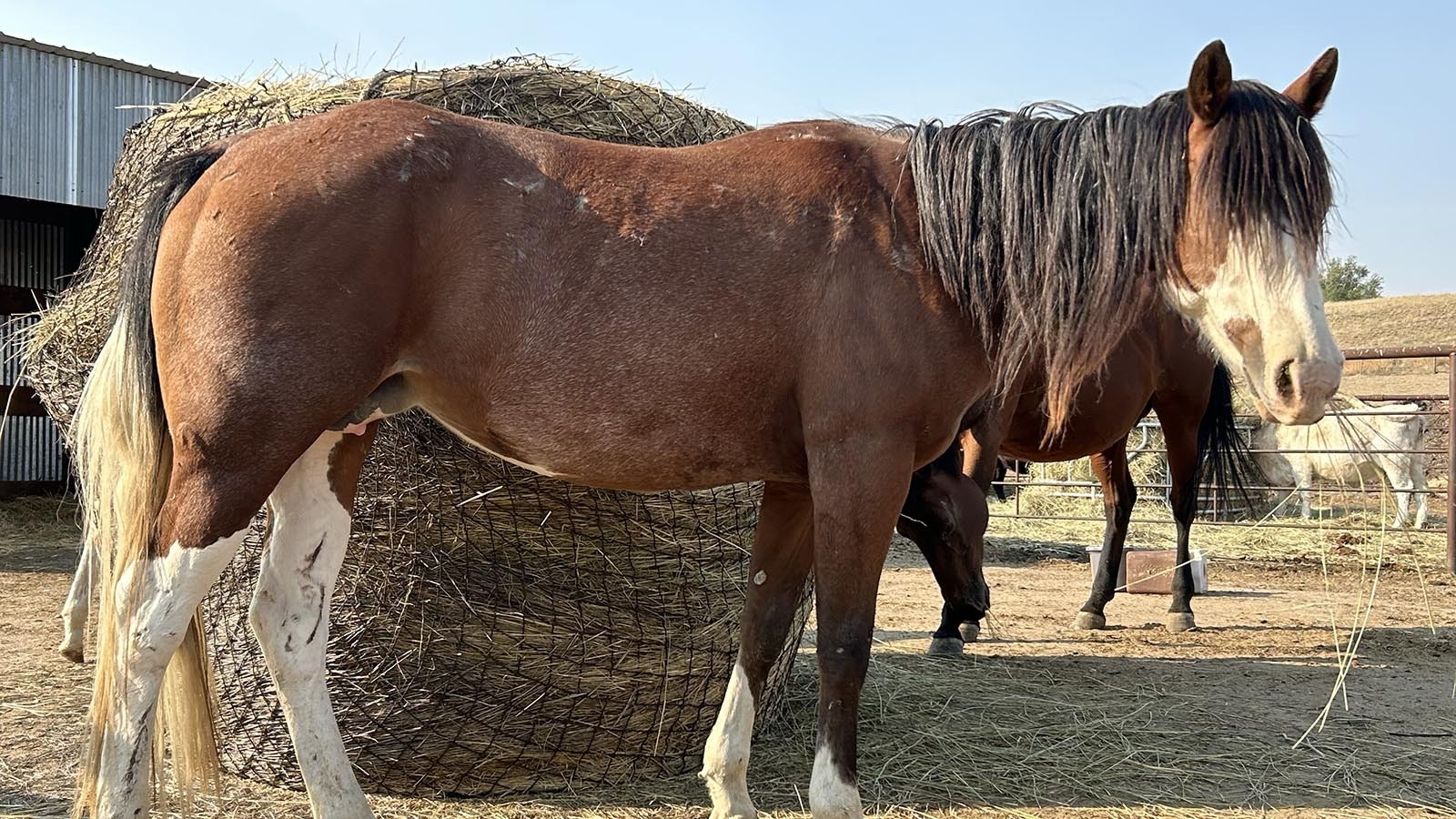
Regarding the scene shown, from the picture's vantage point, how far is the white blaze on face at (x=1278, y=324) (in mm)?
2299

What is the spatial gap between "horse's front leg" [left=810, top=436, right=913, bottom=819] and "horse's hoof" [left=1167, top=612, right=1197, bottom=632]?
4.81 m

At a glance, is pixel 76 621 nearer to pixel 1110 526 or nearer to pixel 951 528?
pixel 951 528

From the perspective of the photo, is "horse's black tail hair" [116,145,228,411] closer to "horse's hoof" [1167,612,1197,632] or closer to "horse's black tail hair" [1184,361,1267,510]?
"horse's hoof" [1167,612,1197,632]

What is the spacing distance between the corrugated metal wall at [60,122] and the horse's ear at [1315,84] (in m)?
10.7

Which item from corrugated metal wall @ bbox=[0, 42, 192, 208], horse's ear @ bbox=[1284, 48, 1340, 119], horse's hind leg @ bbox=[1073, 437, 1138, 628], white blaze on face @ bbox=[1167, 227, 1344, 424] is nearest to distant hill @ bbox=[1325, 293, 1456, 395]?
horse's hind leg @ bbox=[1073, 437, 1138, 628]

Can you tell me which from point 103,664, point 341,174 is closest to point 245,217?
point 341,174

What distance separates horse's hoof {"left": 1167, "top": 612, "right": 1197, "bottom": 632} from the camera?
676cm

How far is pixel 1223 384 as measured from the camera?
23.9ft

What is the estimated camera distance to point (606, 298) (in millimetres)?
2582

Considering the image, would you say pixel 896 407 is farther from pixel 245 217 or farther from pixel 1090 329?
pixel 245 217

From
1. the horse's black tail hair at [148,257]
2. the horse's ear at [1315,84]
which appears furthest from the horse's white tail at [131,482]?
the horse's ear at [1315,84]

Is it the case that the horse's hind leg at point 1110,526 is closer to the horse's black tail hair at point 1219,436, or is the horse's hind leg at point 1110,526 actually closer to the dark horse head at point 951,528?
the horse's black tail hair at point 1219,436

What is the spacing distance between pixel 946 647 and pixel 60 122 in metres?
10.4

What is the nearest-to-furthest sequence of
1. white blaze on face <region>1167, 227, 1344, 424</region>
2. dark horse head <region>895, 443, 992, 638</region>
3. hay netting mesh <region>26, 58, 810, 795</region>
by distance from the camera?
white blaze on face <region>1167, 227, 1344, 424</region>, hay netting mesh <region>26, 58, 810, 795</region>, dark horse head <region>895, 443, 992, 638</region>
